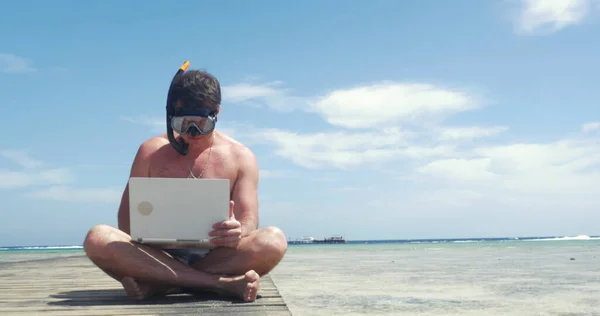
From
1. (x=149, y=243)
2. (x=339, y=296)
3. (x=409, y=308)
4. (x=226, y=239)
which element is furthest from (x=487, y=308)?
(x=149, y=243)

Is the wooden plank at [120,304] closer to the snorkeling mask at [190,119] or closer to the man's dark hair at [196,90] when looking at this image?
the snorkeling mask at [190,119]

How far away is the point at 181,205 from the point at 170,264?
0.42 metres

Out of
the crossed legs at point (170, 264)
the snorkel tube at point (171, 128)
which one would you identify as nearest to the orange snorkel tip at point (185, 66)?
the snorkel tube at point (171, 128)

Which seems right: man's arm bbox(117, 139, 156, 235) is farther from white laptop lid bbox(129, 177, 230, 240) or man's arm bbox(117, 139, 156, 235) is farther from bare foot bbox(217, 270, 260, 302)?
bare foot bbox(217, 270, 260, 302)

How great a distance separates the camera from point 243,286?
112 inches

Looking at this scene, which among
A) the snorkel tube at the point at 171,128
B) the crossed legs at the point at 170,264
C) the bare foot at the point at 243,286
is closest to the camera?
the bare foot at the point at 243,286

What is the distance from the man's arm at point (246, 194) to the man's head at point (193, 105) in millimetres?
288

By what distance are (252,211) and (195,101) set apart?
65cm

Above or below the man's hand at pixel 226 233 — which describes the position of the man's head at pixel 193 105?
above

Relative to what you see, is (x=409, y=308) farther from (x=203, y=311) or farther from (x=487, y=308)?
(x=203, y=311)

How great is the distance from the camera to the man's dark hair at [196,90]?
9.94 ft

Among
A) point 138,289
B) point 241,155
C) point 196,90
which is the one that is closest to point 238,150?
point 241,155

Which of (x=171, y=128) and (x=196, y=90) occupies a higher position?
(x=196, y=90)

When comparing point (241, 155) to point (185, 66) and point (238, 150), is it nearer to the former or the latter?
point (238, 150)
